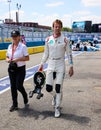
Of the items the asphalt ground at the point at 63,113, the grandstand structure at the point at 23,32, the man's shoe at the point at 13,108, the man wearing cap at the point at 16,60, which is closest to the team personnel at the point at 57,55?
the asphalt ground at the point at 63,113

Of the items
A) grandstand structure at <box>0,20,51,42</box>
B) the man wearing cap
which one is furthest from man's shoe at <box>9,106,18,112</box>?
grandstand structure at <box>0,20,51,42</box>

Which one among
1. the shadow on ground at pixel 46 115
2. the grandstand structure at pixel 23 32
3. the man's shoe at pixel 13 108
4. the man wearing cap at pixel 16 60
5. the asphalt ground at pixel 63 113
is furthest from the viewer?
the grandstand structure at pixel 23 32

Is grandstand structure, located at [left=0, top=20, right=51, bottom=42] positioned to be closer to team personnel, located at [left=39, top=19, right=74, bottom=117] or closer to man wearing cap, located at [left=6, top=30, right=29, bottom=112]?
man wearing cap, located at [left=6, top=30, right=29, bottom=112]

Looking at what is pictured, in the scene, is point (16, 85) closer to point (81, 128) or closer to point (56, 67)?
point (56, 67)

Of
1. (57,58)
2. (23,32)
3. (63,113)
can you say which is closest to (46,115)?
(63,113)

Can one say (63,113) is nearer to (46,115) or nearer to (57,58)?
(46,115)

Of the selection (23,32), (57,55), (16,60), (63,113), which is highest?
A: (57,55)

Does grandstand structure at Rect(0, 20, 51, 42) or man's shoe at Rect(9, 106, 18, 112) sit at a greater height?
grandstand structure at Rect(0, 20, 51, 42)

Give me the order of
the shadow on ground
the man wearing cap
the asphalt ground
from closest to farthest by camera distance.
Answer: the asphalt ground → the shadow on ground → the man wearing cap

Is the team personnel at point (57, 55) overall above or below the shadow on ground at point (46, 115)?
above

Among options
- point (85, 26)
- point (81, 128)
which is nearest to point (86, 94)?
point (81, 128)

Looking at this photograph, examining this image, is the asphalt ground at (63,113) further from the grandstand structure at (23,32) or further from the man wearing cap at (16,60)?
the grandstand structure at (23,32)

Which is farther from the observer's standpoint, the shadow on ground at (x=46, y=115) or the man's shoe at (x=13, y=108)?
the man's shoe at (x=13, y=108)

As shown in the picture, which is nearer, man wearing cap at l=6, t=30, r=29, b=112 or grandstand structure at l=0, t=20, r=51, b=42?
man wearing cap at l=6, t=30, r=29, b=112
